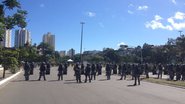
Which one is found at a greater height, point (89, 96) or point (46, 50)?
point (46, 50)

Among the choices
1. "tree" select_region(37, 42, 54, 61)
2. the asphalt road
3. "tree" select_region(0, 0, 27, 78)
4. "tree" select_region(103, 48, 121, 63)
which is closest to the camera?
the asphalt road

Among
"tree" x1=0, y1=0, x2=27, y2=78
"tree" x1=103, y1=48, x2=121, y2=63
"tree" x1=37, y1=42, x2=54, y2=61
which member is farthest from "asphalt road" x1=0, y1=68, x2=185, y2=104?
"tree" x1=37, y1=42, x2=54, y2=61

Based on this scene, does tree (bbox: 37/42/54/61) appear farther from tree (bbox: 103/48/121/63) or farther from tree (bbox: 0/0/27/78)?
tree (bbox: 0/0/27/78)

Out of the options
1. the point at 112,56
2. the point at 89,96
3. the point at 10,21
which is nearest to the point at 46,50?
the point at 112,56

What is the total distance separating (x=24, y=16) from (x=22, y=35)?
513ft

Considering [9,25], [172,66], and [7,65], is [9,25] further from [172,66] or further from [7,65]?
[172,66]

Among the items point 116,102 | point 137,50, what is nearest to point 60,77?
point 116,102

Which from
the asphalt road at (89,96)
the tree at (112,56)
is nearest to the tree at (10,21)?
the asphalt road at (89,96)

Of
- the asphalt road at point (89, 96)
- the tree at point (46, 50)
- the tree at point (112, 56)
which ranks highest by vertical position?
the tree at point (46, 50)

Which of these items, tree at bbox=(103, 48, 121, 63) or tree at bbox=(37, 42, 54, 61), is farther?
tree at bbox=(37, 42, 54, 61)

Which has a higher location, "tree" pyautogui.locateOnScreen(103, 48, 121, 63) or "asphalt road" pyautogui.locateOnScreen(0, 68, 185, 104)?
"tree" pyautogui.locateOnScreen(103, 48, 121, 63)

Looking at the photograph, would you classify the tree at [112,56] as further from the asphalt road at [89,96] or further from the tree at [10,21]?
the asphalt road at [89,96]

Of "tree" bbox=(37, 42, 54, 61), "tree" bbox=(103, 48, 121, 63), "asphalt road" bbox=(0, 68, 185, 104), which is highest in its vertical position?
"tree" bbox=(37, 42, 54, 61)

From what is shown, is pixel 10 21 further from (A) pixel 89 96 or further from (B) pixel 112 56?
(B) pixel 112 56
